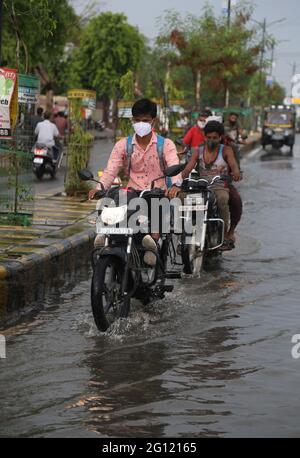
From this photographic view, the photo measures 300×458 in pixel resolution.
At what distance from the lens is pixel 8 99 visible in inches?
435

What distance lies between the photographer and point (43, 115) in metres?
25.2

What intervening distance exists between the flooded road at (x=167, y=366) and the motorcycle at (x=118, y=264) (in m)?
0.19

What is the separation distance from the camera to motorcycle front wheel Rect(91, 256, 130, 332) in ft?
25.0

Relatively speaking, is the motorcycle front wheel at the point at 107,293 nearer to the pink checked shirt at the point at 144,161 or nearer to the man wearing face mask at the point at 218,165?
the pink checked shirt at the point at 144,161

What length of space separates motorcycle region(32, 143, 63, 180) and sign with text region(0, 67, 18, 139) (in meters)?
10.9

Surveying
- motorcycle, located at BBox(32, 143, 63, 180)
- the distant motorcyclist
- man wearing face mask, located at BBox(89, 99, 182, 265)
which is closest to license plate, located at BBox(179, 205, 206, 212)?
man wearing face mask, located at BBox(89, 99, 182, 265)

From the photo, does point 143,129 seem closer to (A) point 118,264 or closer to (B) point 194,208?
(A) point 118,264

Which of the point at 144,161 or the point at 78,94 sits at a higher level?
the point at 78,94

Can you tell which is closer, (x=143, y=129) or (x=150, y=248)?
(x=150, y=248)

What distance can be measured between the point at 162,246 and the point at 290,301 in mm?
1431

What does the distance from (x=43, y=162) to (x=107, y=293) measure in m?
14.9

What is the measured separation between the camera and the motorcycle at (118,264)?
7.74 m

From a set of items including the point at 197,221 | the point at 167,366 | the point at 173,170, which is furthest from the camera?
the point at 197,221

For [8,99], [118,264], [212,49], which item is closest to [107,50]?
[212,49]
